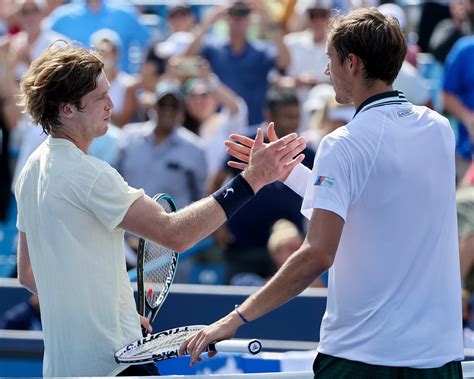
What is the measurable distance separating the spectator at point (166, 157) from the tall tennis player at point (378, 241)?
4.74 meters

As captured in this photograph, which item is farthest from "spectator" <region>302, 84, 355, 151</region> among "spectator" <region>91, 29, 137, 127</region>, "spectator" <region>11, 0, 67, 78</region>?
"spectator" <region>11, 0, 67, 78</region>

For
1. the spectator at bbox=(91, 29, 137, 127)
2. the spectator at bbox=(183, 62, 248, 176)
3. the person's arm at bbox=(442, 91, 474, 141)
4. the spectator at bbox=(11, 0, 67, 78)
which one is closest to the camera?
the person's arm at bbox=(442, 91, 474, 141)

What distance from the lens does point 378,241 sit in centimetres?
296

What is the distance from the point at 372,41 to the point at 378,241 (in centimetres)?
56

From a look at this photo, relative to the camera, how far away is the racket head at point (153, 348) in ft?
10.4

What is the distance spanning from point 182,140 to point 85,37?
1.99m

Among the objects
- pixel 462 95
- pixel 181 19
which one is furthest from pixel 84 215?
pixel 181 19

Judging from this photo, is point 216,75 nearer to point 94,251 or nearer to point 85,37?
point 85,37

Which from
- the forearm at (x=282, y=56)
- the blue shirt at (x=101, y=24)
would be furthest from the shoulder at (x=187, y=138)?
the blue shirt at (x=101, y=24)

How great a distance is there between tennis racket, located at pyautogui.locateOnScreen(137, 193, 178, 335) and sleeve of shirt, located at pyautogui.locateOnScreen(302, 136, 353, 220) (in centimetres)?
81

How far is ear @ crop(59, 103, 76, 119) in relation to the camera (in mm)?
3281

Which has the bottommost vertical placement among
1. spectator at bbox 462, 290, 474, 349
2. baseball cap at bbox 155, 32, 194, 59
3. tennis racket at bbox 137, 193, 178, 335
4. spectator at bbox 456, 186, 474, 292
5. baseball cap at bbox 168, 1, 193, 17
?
spectator at bbox 462, 290, 474, 349

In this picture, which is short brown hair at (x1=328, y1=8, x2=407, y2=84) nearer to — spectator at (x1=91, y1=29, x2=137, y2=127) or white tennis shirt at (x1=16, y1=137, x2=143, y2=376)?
white tennis shirt at (x1=16, y1=137, x2=143, y2=376)

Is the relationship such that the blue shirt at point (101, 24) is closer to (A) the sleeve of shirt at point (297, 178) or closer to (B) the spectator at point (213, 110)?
(B) the spectator at point (213, 110)
